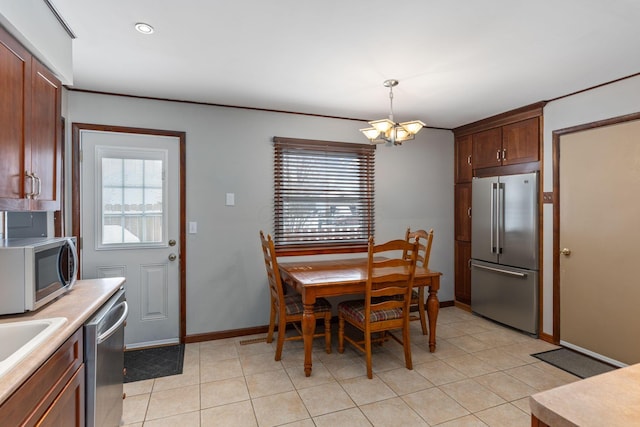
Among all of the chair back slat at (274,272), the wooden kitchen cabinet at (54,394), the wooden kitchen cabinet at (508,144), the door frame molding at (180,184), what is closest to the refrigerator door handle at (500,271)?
the wooden kitchen cabinet at (508,144)

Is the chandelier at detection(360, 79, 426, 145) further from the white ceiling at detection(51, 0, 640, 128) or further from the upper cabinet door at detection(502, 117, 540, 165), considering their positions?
the upper cabinet door at detection(502, 117, 540, 165)

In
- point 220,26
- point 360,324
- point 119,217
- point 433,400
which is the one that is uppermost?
point 220,26

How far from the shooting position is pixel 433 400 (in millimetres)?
2307

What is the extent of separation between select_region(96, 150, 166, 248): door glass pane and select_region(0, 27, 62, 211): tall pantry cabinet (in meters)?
1.18

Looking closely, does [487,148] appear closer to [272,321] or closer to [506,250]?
[506,250]

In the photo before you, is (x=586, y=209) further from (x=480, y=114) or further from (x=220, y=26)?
(x=220, y=26)

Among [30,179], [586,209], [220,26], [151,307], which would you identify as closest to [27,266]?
[30,179]

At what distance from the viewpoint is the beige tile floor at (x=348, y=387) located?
2.12 meters

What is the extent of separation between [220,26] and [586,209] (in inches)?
129

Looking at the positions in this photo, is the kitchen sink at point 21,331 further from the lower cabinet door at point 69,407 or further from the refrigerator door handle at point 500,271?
the refrigerator door handle at point 500,271

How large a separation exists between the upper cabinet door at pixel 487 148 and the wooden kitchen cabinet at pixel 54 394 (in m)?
4.06

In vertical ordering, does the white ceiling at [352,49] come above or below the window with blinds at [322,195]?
above

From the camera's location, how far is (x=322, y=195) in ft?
12.5

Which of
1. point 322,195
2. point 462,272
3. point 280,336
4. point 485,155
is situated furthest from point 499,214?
point 280,336
